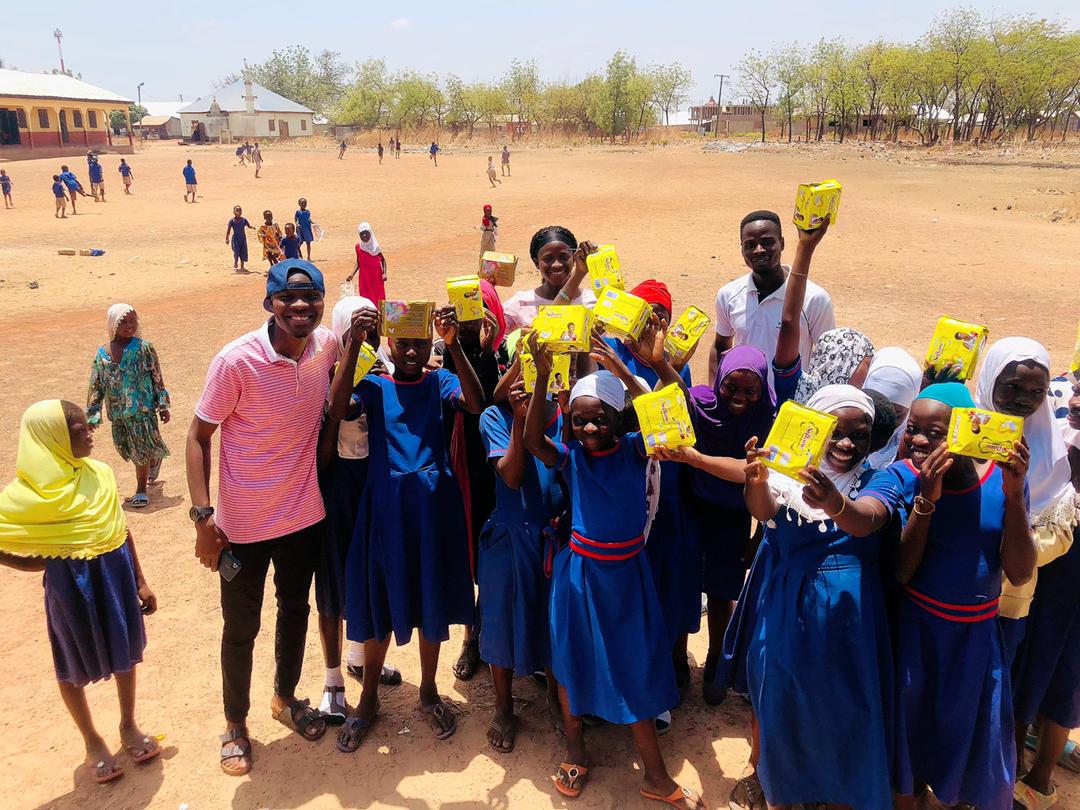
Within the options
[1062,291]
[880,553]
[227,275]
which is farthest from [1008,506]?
[227,275]

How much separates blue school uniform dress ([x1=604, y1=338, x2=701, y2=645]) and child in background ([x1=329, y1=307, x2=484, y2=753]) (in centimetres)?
88

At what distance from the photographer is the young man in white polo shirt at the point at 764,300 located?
4.09 metres

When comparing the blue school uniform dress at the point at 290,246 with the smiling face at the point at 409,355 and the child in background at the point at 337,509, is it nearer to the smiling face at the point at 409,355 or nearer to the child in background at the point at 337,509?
the child in background at the point at 337,509

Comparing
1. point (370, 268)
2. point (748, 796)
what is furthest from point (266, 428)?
point (370, 268)

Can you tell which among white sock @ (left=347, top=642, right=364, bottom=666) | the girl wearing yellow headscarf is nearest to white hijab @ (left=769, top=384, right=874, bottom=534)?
white sock @ (left=347, top=642, right=364, bottom=666)

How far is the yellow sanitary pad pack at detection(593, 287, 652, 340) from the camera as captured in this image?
3104mm

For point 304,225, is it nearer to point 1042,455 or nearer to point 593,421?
point 593,421

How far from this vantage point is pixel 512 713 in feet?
11.9

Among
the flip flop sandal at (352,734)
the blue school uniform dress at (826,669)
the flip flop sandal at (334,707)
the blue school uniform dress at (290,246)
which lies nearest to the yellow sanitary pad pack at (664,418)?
the blue school uniform dress at (826,669)

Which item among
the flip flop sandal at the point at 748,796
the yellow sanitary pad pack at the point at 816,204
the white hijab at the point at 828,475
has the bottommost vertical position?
the flip flop sandal at the point at 748,796

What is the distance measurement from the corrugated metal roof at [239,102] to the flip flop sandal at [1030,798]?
252 ft

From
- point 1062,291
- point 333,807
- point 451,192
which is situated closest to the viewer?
point 333,807

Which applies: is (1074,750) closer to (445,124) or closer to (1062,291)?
(1062,291)

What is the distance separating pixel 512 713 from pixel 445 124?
247ft
